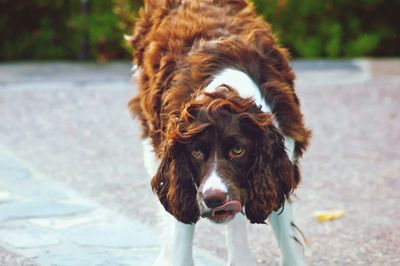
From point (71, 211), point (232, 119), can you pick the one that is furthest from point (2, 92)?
point (232, 119)

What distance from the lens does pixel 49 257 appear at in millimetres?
5102

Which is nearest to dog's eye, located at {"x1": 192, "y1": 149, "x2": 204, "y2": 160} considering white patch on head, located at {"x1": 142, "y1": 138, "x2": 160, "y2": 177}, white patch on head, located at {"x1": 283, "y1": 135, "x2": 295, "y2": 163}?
white patch on head, located at {"x1": 283, "y1": 135, "x2": 295, "y2": 163}

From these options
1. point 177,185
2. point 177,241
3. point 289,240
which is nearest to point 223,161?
point 177,185

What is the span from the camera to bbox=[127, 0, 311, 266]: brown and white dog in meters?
3.88

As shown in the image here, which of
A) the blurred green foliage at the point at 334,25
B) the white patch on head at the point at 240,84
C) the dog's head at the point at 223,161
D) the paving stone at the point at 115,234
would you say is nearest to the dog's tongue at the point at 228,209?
the dog's head at the point at 223,161

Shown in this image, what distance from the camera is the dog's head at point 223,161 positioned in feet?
12.6

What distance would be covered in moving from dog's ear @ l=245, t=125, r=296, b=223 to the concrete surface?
1.09 meters

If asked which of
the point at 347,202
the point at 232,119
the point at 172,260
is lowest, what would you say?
the point at 347,202

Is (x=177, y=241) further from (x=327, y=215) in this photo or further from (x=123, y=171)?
(x=123, y=171)

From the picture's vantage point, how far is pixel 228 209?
151 inches

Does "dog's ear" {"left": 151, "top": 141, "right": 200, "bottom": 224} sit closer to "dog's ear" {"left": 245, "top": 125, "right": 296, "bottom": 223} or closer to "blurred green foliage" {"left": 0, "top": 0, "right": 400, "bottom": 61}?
"dog's ear" {"left": 245, "top": 125, "right": 296, "bottom": 223}

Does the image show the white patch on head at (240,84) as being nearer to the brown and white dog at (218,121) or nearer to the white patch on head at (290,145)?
the brown and white dog at (218,121)

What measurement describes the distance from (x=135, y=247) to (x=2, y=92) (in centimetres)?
518

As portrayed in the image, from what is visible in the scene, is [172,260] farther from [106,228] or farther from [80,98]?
[80,98]
